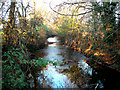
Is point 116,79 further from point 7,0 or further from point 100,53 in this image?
point 7,0

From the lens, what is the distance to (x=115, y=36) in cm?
464

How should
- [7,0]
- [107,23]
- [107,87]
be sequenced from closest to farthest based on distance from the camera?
[7,0]
[107,87]
[107,23]

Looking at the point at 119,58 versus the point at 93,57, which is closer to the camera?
the point at 119,58

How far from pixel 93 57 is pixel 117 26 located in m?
2.69

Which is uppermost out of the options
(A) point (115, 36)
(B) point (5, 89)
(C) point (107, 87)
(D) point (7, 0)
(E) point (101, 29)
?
(D) point (7, 0)

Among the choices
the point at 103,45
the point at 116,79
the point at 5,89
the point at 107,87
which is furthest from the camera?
the point at 103,45

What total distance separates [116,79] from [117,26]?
90.5 inches

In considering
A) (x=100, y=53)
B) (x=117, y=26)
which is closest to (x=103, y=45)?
(x=100, y=53)

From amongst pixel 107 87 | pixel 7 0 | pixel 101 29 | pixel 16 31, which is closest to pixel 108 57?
pixel 101 29

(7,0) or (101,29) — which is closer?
(7,0)

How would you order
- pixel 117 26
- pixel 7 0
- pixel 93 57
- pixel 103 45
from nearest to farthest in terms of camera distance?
pixel 7 0 → pixel 117 26 → pixel 103 45 → pixel 93 57

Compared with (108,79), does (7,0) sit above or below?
above

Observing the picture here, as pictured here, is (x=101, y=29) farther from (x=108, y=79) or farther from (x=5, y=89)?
(x=5, y=89)

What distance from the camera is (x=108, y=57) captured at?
16.5ft
